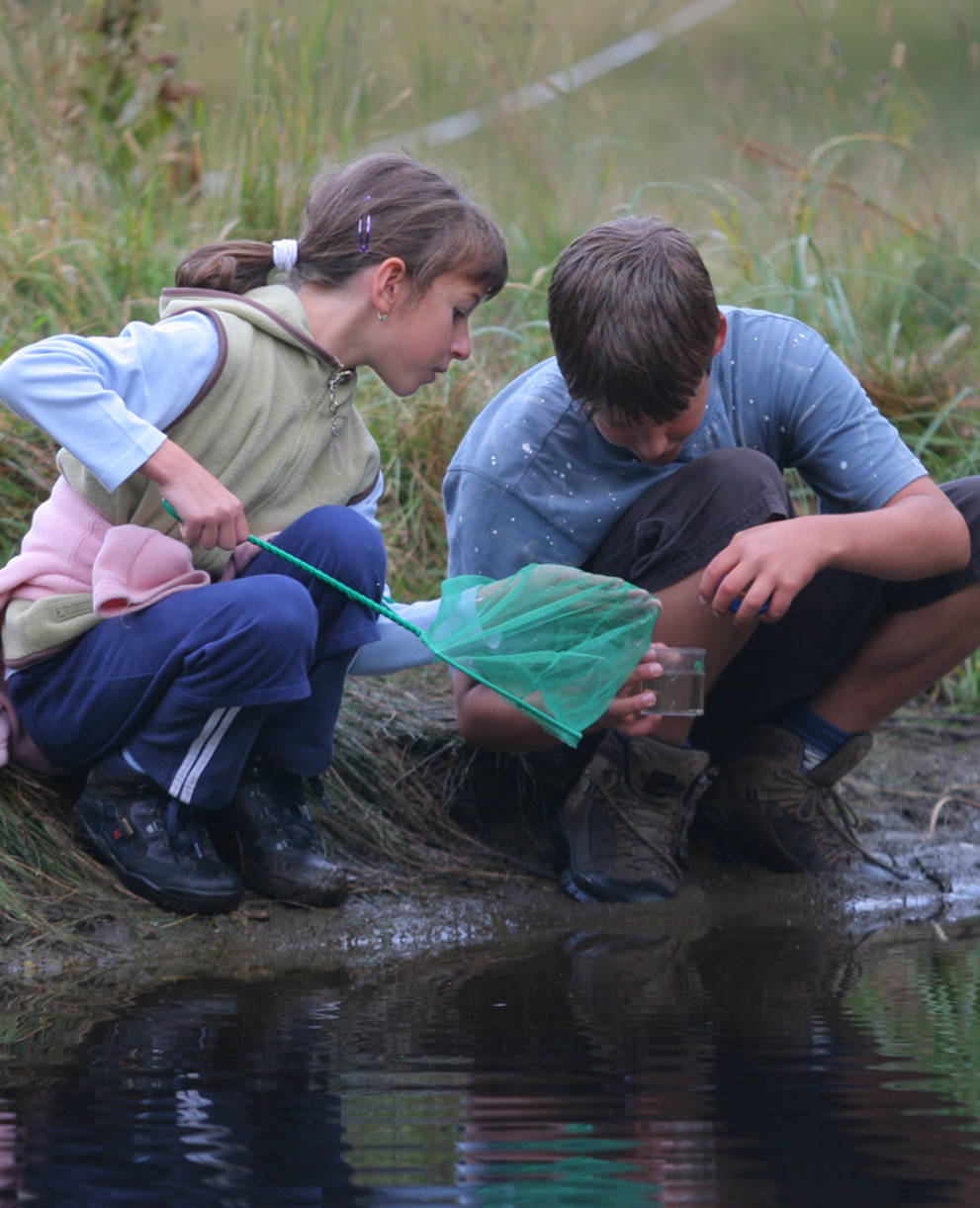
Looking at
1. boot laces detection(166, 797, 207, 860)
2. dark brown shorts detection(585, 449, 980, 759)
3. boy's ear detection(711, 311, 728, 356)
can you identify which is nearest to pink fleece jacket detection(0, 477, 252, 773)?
boot laces detection(166, 797, 207, 860)

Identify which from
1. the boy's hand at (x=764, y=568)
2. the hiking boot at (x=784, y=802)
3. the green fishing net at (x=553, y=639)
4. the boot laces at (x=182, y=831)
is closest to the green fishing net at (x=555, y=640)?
the green fishing net at (x=553, y=639)

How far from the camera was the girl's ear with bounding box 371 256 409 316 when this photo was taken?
8.02ft

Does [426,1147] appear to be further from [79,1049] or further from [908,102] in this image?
[908,102]

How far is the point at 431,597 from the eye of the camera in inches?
134

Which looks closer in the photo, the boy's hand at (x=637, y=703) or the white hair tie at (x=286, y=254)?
the boy's hand at (x=637, y=703)

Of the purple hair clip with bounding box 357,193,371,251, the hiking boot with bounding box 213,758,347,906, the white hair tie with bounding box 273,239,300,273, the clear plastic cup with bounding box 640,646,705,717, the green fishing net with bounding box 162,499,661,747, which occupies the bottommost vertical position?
the hiking boot with bounding box 213,758,347,906

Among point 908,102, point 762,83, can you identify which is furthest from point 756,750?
point 762,83

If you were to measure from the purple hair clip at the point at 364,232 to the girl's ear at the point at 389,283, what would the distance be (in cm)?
5

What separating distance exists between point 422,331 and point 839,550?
73 cm

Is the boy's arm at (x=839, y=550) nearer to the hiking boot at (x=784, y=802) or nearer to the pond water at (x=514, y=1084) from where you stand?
the hiking boot at (x=784, y=802)

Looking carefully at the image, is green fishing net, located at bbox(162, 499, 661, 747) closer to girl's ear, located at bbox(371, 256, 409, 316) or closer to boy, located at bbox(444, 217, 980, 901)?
boy, located at bbox(444, 217, 980, 901)

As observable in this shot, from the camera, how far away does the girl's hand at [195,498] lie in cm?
212

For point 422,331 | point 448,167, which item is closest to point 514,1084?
point 422,331

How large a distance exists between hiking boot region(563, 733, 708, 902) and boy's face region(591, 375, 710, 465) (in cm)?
49
